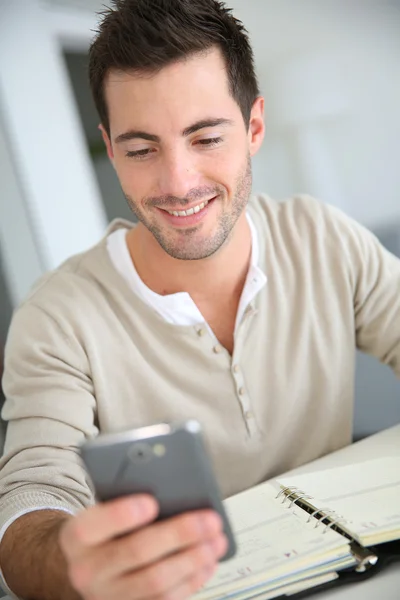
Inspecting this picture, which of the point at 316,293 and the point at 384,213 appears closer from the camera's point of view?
the point at 316,293

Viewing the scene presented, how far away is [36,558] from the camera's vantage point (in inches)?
29.8

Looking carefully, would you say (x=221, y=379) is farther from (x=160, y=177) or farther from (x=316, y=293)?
(x=160, y=177)

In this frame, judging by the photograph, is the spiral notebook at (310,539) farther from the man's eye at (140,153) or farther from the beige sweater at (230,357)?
the man's eye at (140,153)

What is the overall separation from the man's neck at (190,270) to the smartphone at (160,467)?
67 centimetres

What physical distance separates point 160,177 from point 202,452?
621 millimetres

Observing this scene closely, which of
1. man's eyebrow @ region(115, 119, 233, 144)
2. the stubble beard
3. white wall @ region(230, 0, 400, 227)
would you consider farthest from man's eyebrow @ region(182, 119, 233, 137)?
white wall @ region(230, 0, 400, 227)

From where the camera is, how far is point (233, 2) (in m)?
2.29

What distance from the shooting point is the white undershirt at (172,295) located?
3.85 feet

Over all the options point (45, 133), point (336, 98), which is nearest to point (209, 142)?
point (45, 133)

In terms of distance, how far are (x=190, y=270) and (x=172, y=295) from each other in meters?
0.08

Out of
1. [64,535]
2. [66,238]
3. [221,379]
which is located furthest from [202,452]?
[66,238]

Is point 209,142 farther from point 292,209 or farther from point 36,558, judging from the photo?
point 36,558

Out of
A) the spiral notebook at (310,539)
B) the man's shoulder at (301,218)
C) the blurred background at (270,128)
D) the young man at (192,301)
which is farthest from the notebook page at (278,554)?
the blurred background at (270,128)

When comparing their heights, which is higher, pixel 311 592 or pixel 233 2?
pixel 233 2
